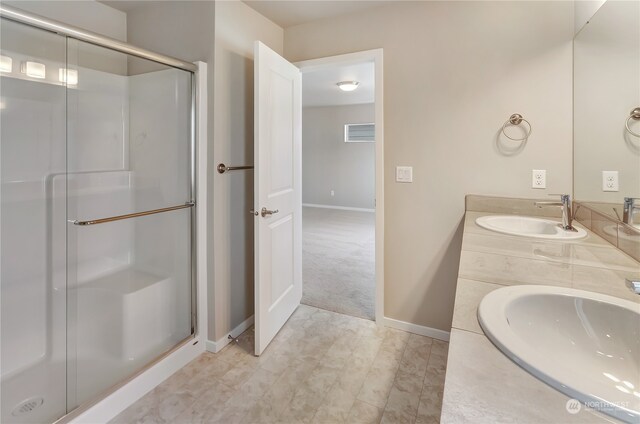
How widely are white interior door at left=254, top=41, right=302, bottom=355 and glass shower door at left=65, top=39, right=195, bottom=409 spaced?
18.2 inches

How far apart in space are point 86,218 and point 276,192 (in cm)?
119

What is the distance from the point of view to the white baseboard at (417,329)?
7.57 ft

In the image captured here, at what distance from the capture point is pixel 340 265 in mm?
3891

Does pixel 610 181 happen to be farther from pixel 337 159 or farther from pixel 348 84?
pixel 337 159

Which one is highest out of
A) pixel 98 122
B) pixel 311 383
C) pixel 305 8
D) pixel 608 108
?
pixel 305 8

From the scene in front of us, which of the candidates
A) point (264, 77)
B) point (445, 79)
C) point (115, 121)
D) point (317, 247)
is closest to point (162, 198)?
point (115, 121)

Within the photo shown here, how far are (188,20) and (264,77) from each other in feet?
2.04

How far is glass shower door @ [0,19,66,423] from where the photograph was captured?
1.67 metres

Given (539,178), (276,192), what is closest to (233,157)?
(276,192)

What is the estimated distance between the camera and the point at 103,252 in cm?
216

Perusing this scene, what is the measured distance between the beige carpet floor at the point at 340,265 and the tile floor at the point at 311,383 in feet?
1.58

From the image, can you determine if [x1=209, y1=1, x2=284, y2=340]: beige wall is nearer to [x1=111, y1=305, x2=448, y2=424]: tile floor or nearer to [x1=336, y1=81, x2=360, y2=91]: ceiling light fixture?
[x1=111, y1=305, x2=448, y2=424]: tile floor

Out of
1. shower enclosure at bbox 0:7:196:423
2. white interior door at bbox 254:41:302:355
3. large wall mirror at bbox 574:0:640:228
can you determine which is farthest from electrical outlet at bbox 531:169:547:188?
shower enclosure at bbox 0:7:196:423

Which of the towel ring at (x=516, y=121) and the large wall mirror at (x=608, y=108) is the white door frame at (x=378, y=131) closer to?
the towel ring at (x=516, y=121)
